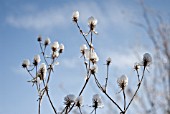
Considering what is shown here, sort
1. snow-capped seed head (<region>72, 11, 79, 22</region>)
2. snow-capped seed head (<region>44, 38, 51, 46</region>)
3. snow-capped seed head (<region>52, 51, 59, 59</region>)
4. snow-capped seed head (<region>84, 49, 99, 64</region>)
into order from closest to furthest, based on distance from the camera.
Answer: snow-capped seed head (<region>84, 49, 99, 64</region>) < snow-capped seed head (<region>72, 11, 79, 22</region>) < snow-capped seed head (<region>52, 51, 59, 59</region>) < snow-capped seed head (<region>44, 38, 51, 46</region>)

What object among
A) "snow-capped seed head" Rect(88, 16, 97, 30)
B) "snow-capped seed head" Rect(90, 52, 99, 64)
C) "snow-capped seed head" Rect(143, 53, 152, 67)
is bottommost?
"snow-capped seed head" Rect(143, 53, 152, 67)

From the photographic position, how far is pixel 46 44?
2.09 meters

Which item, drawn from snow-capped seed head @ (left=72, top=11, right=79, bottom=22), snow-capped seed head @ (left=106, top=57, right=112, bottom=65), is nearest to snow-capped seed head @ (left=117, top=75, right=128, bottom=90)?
snow-capped seed head @ (left=106, top=57, right=112, bottom=65)

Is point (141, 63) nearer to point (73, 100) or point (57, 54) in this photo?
point (73, 100)

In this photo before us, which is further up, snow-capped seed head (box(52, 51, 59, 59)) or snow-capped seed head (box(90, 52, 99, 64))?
snow-capped seed head (box(52, 51, 59, 59))

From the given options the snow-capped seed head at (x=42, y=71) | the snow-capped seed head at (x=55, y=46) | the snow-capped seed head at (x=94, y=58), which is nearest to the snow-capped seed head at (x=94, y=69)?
the snow-capped seed head at (x=94, y=58)

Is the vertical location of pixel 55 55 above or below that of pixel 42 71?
above

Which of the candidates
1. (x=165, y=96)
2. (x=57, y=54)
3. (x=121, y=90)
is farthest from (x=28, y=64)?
(x=165, y=96)

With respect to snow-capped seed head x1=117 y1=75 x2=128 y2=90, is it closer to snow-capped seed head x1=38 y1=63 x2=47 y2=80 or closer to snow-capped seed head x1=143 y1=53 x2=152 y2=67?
snow-capped seed head x1=143 y1=53 x2=152 y2=67

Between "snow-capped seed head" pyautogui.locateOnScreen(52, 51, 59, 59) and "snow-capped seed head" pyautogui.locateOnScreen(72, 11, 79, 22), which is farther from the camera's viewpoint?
"snow-capped seed head" pyautogui.locateOnScreen(52, 51, 59, 59)

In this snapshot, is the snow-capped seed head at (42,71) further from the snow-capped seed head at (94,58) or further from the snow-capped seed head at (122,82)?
the snow-capped seed head at (122,82)

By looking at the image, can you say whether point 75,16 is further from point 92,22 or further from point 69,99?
point 69,99

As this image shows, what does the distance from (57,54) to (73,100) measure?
0.57m

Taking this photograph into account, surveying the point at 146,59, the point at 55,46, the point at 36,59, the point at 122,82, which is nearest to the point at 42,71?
the point at 36,59
